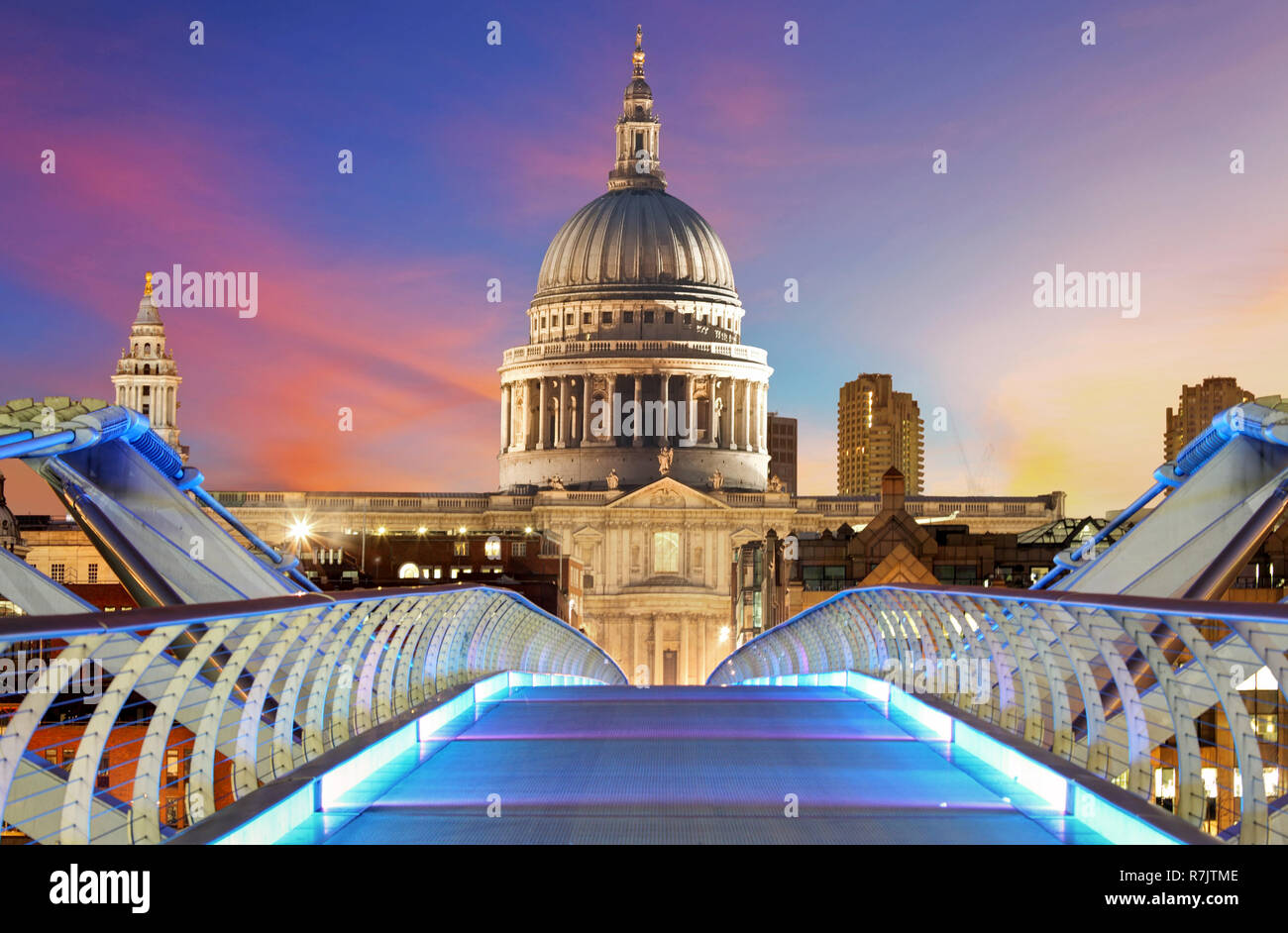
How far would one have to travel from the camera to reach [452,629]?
1969 cm

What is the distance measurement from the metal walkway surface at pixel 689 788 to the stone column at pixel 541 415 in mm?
148960

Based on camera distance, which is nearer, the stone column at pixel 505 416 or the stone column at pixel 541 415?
the stone column at pixel 541 415

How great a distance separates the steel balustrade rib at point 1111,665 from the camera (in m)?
8.39

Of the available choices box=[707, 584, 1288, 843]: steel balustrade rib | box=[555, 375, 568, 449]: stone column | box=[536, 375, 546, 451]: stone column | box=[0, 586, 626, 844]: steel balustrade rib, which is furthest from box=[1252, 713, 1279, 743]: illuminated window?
box=[536, 375, 546, 451]: stone column

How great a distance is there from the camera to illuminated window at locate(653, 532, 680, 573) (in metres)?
154

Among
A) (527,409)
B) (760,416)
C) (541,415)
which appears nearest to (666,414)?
(760,416)

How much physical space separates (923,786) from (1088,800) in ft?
6.51

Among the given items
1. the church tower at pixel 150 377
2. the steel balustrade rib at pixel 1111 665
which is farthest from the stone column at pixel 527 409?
the steel balustrade rib at pixel 1111 665

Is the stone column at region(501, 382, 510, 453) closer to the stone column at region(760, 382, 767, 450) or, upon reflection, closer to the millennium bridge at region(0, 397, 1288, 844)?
the stone column at region(760, 382, 767, 450)

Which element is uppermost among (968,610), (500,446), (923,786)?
(500,446)

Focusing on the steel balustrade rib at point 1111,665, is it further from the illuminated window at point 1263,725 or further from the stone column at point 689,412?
the stone column at point 689,412

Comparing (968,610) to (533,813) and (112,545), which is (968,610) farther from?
(112,545)
